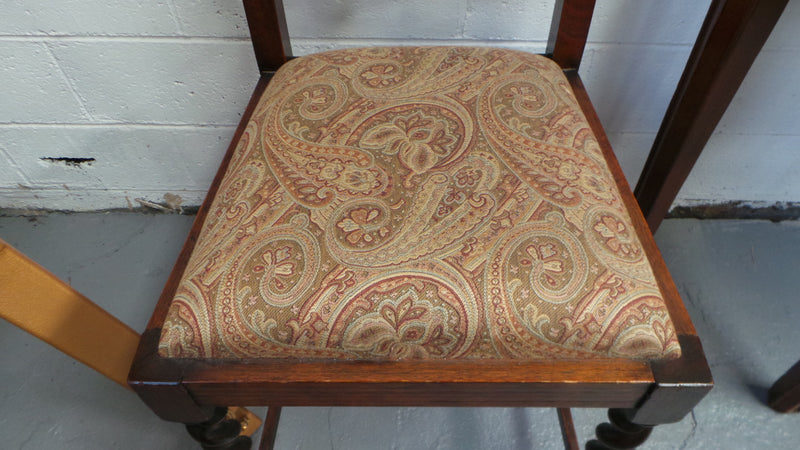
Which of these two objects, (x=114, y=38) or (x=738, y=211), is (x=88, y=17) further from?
(x=738, y=211)

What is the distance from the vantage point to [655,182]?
0.80 metres

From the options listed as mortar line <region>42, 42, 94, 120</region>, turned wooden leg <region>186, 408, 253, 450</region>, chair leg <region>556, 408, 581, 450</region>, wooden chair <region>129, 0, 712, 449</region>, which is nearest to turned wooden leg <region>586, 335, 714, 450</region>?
wooden chair <region>129, 0, 712, 449</region>

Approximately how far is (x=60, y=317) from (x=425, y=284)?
35 cm

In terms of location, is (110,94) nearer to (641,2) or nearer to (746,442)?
(641,2)

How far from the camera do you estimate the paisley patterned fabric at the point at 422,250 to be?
0.42 m

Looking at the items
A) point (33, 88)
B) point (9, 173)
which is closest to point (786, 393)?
point (33, 88)

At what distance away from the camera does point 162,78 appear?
3.13 ft

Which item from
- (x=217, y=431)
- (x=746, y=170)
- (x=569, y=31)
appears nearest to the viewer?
(x=217, y=431)

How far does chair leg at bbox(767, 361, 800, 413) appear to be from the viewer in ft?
2.69

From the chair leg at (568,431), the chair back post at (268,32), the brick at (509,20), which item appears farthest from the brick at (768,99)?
the chair back post at (268,32)

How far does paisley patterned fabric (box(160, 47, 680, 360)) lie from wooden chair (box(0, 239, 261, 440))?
5.3 inches

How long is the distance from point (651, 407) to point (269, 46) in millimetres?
569

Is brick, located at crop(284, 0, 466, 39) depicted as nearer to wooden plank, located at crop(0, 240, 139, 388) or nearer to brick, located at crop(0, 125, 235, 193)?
brick, located at crop(0, 125, 235, 193)

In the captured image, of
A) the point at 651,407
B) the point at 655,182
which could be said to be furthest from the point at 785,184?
the point at 651,407
